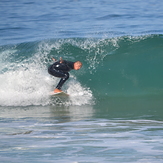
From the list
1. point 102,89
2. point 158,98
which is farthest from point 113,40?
point 158,98

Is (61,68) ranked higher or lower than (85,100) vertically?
higher

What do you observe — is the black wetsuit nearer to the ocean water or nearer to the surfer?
the surfer

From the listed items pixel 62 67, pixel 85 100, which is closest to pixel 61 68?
pixel 62 67

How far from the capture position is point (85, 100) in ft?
31.6

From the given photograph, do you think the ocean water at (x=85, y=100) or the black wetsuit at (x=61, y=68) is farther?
the black wetsuit at (x=61, y=68)

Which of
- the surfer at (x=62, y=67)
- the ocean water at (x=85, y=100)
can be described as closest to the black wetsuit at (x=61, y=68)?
the surfer at (x=62, y=67)

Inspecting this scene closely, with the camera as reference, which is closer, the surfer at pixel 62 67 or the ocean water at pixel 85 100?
the ocean water at pixel 85 100

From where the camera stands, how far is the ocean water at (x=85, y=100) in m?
4.80

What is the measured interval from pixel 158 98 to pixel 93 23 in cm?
1362

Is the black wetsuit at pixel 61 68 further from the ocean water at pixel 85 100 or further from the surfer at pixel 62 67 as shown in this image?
the ocean water at pixel 85 100

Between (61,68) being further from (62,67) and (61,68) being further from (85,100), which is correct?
(85,100)

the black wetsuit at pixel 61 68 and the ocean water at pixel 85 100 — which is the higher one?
the black wetsuit at pixel 61 68

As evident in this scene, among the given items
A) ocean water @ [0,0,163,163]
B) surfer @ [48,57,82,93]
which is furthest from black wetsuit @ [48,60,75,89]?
ocean water @ [0,0,163,163]

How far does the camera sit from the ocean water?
4801 mm
